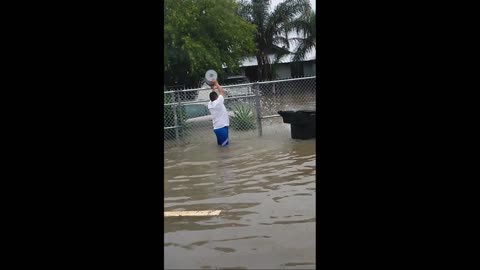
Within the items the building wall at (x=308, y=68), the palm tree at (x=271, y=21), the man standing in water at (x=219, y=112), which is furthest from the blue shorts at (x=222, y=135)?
the building wall at (x=308, y=68)

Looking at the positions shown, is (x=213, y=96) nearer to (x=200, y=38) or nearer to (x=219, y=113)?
(x=219, y=113)

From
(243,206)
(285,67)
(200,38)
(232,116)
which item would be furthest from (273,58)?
(243,206)

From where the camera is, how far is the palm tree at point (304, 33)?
Answer: 30.7m

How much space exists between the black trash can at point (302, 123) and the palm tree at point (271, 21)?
21648mm

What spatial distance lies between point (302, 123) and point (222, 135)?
1.82 metres

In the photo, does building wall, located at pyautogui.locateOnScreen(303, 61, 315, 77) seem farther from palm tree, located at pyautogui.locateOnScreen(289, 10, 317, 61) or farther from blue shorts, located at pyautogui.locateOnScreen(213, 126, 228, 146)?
blue shorts, located at pyautogui.locateOnScreen(213, 126, 228, 146)

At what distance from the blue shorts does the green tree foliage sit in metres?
12.4

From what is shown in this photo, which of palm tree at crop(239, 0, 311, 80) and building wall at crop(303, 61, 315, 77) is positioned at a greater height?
palm tree at crop(239, 0, 311, 80)

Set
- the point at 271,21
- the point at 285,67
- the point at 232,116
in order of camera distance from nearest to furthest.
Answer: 1. the point at 232,116
2. the point at 271,21
3. the point at 285,67

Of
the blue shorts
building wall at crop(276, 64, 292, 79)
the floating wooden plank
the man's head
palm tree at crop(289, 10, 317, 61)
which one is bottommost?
the floating wooden plank

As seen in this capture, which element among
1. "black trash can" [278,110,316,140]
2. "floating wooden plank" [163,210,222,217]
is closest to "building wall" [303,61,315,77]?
"black trash can" [278,110,316,140]

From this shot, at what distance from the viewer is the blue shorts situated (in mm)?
10492

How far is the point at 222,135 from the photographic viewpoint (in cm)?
1057
